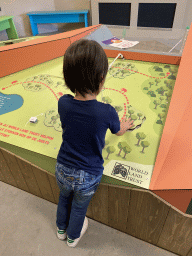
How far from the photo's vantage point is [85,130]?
62 cm

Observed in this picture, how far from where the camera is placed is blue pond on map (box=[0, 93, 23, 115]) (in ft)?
3.48

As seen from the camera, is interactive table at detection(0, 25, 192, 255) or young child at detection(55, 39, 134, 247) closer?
young child at detection(55, 39, 134, 247)

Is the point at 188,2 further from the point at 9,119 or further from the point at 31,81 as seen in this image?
the point at 9,119

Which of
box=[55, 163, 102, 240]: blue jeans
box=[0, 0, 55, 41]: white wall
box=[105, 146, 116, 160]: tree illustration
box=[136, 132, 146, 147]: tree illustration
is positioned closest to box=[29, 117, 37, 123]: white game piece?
box=[55, 163, 102, 240]: blue jeans

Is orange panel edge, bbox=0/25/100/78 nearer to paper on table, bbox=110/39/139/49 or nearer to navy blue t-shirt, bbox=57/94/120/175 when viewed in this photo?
paper on table, bbox=110/39/139/49

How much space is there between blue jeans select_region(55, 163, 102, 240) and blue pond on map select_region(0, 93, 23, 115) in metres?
0.55

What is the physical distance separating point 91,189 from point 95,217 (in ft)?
1.27

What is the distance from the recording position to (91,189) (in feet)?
2.39

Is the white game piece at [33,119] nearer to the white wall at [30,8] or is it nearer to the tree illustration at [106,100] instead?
the tree illustration at [106,100]

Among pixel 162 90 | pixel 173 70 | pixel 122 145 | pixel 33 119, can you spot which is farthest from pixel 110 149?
pixel 173 70

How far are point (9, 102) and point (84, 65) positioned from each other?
0.76 meters

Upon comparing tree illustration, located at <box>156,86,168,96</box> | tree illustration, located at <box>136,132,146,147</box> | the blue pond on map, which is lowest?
tree illustration, located at <box>136,132,146,147</box>

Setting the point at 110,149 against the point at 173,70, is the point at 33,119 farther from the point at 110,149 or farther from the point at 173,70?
the point at 173,70

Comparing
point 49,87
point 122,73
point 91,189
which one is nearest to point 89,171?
point 91,189
